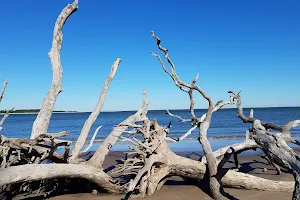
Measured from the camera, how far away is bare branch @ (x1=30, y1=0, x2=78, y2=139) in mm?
6262

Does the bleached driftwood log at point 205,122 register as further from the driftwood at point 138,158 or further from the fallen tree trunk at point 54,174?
the fallen tree trunk at point 54,174

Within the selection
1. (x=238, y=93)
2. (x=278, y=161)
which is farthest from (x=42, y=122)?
(x=278, y=161)

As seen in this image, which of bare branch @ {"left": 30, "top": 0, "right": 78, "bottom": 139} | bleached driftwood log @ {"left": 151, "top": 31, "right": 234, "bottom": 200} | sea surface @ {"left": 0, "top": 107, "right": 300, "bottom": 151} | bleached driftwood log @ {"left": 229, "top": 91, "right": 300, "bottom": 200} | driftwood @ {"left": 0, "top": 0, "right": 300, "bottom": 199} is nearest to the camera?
bleached driftwood log @ {"left": 229, "top": 91, "right": 300, "bottom": 200}

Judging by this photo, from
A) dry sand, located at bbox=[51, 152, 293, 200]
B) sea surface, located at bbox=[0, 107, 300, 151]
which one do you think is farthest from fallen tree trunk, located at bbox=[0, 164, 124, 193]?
sea surface, located at bbox=[0, 107, 300, 151]

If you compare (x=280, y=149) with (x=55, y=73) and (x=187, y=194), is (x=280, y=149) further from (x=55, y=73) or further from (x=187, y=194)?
(x=55, y=73)

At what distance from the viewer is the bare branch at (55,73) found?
6262mm

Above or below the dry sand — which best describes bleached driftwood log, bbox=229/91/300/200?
above

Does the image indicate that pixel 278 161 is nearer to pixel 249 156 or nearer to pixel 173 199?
pixel 173 199

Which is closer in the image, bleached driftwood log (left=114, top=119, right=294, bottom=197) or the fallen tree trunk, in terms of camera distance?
the fallen tree trunk

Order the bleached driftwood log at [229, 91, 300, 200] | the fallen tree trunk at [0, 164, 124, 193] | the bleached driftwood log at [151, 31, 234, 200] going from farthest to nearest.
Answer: the bleached driftwood log at [151, 31, 234, 200]
the fallen tree trunk at [0, 164, 124, 193]
the bleached driftwood log at [229, 91, 300, 200]

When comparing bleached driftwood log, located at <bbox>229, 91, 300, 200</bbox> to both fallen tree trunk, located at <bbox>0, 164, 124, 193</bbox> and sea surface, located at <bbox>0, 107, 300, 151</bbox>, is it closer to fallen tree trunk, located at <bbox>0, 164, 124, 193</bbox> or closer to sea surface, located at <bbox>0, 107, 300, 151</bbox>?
fallen tree trunk, located at <bbox>0, 164, 124, 193</bbox>

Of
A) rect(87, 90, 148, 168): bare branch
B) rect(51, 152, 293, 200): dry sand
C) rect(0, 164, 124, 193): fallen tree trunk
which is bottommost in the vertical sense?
rect(51, 152, 293, 200): dry sand

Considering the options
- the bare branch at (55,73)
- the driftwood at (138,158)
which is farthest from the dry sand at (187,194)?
the bare branch at (55,73)

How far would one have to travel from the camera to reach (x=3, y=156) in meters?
4.77
